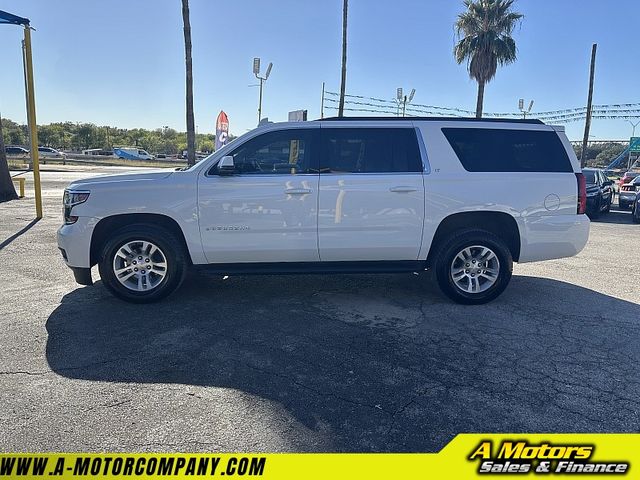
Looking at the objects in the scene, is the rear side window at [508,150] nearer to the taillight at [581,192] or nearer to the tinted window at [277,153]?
the taillight at [581,192]

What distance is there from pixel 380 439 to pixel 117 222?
3.60 metres

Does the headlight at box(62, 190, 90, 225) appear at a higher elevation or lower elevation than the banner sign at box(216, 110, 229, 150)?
lower

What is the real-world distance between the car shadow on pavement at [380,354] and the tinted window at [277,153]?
1463 mm

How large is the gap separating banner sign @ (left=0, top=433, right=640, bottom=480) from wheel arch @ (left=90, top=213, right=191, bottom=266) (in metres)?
2.66

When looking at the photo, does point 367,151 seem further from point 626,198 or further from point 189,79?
point 626,198

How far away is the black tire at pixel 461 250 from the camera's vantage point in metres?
4.96

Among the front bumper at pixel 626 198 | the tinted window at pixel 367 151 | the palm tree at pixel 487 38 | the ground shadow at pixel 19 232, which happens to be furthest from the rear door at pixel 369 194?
the palm tree at pixel 487 38

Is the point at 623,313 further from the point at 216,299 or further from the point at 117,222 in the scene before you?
the point at 117,222

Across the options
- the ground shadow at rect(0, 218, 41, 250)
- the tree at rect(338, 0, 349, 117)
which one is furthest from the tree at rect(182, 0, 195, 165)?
the tree at rect(338, 0, 349, 117)

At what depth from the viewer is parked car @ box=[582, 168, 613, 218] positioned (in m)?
13.1

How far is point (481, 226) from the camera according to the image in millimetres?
5195

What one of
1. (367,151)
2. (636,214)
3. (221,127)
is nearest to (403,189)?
(367,151)

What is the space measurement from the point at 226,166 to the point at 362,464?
10.5ft

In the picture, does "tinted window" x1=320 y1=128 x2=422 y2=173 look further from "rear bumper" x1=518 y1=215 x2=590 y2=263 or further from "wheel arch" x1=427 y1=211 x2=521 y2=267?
"rear bumper" x1=518 y1=215 x2=590 y2=263
